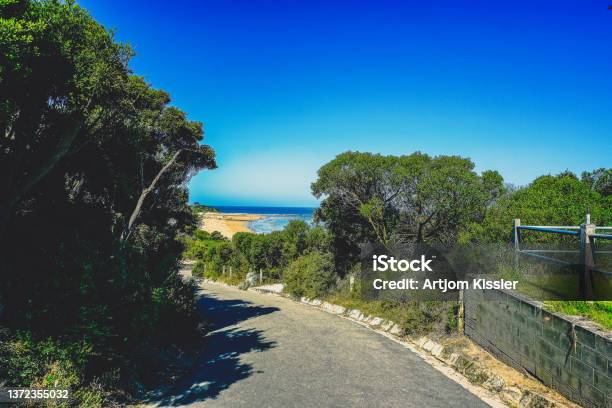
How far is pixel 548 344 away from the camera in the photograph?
6336mm

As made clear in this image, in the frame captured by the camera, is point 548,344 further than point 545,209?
No

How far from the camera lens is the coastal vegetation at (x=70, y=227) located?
587 centimetres

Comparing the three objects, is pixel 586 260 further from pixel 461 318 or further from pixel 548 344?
pixel 461 318

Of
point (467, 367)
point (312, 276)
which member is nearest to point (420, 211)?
point (312, 276)

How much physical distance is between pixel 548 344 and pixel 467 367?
223cm

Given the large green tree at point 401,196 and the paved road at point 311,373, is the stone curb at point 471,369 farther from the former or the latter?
the large green tree at point 401,196

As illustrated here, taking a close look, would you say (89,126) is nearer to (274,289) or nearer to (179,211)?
(179,211)

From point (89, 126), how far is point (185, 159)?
8682 millimetres

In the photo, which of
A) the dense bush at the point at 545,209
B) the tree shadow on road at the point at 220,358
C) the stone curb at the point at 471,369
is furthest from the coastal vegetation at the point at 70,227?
the dense bush at the point at 545,209

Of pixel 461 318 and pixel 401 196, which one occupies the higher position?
pixel 401 196

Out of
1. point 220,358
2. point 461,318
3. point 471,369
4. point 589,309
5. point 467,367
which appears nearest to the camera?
point 589,309

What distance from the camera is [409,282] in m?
13.6

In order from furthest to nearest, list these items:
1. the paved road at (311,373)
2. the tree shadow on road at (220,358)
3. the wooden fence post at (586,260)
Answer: the tree shadow on road at (220,358)
the paved road at (311,373)
the wooden fence post at (586,260)

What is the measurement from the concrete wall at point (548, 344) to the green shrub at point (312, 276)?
997cm
